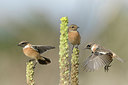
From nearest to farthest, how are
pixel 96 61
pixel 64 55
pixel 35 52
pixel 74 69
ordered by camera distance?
pixel 64 55
pixel 74 69
pixel 35 52
pixel 96 61

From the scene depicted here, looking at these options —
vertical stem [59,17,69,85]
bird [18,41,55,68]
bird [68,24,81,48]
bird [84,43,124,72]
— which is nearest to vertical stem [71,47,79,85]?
vertical stem [59,17,69,85]

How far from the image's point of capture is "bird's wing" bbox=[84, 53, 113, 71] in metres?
5.05

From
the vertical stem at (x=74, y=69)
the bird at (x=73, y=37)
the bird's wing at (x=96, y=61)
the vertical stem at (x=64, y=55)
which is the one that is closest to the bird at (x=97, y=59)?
the bird's wing at (x=96, y=61)

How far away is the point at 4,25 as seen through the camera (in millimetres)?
18219

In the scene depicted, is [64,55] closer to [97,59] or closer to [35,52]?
[35,52]

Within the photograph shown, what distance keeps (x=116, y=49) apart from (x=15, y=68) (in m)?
5.09

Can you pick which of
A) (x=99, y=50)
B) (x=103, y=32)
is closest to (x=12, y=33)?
(x=103, y=32)

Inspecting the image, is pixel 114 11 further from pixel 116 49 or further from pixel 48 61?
pixel 48 61

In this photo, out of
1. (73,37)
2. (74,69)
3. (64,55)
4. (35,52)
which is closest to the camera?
(64,55)

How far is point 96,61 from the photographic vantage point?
523cm

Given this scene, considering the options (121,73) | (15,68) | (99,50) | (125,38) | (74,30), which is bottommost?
(15,68)

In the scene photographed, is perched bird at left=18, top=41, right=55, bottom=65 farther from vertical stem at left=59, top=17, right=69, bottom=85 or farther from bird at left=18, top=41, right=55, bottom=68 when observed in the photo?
vertical stem at left=59, top=17, right=69, bottom=85

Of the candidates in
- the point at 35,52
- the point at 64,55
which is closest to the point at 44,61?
the point at 35,52

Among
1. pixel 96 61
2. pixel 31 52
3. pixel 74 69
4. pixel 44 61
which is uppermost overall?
pixel 74 69
